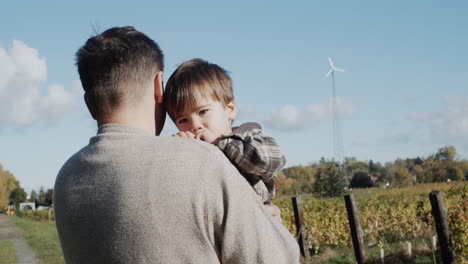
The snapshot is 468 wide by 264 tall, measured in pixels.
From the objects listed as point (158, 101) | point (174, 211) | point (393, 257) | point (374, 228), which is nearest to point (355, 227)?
point (393, 257)

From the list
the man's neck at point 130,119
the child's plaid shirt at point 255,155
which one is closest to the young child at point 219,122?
the child's plaid shirt at point 255,155

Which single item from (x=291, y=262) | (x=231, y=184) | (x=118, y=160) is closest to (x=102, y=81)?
(x=118, y=160)

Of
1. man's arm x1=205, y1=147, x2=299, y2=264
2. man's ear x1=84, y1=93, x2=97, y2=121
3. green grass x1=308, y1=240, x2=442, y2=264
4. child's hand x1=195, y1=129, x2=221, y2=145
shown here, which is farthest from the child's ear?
green grass x1=308, y1=240, x2=442, y2=264

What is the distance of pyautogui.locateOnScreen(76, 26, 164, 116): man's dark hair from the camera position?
167cm

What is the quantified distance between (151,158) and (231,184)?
237mm

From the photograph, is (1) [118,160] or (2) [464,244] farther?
(2) [464,244]

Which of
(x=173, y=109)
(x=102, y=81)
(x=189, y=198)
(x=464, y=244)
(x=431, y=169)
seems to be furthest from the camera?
(x=431, y=169)

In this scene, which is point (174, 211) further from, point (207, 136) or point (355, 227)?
point (355, 227)

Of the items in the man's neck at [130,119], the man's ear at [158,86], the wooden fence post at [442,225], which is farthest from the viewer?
the wooden fence post at [442,225]

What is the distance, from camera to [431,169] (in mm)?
65312

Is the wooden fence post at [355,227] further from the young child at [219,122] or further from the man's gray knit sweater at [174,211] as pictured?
the man's gray knit sweater at [174,211]

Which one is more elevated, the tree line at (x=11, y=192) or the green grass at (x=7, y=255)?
the tree line at (x=11, y=192)

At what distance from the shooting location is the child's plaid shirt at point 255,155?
1.93 metres

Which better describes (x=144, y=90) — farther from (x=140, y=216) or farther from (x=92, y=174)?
(x=140, y=216)
